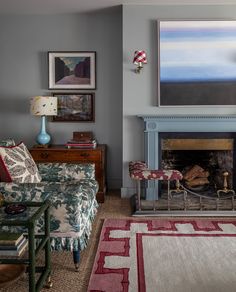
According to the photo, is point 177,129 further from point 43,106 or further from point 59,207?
point 59,207

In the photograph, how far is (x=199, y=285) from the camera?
88.9 inches

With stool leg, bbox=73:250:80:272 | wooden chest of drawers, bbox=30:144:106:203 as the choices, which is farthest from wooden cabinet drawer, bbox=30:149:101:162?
stool leg, bbox=73:250:80:272

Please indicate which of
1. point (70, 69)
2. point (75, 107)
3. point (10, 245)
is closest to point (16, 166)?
point (10, 245)

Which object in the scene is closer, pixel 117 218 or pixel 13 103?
pixel 117 218

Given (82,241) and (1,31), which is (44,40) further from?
(82,241)

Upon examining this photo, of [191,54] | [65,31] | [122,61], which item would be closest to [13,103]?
[65,31]

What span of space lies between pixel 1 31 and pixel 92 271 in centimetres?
350

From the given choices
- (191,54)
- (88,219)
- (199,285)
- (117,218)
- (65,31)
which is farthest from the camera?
(65,31)

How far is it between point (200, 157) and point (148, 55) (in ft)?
4.64

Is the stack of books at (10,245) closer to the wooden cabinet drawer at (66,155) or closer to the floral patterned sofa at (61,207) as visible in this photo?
the floral patterned sofa at (61,207)

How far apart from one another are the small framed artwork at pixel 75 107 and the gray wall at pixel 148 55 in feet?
1.97

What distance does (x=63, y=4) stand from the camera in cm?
425

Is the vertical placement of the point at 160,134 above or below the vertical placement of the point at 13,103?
below

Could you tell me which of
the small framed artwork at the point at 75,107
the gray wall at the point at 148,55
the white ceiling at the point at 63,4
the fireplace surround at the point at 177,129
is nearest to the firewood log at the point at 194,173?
the fireplace surround at the point at 177,129
